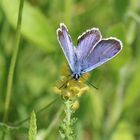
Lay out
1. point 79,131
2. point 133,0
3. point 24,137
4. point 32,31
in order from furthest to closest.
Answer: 1. point 133,0
2. point 24,137
3. point 32,31
4. point 79,131

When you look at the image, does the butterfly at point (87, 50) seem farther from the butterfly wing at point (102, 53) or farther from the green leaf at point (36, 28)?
the green leaf at point (36, 28)

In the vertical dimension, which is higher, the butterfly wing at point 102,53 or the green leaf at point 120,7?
the green leaf at point 120,7

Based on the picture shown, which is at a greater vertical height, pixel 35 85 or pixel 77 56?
pixel 35 85

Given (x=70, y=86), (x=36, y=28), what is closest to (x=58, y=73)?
(x=36, y=28)

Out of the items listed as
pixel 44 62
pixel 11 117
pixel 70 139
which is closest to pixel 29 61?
pixel 44 62

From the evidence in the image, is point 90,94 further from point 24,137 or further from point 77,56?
point 77,56

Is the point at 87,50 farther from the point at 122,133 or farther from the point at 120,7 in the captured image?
the point at 122,133

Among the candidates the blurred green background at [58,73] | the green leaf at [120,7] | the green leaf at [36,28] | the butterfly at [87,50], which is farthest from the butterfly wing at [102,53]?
the green leaf at [120,7]

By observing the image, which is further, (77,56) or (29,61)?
(29,61)
